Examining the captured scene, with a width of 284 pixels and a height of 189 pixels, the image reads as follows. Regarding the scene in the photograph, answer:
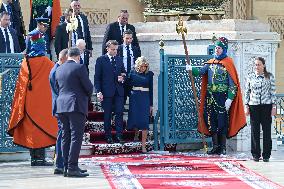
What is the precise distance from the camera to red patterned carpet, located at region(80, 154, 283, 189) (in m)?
9.86

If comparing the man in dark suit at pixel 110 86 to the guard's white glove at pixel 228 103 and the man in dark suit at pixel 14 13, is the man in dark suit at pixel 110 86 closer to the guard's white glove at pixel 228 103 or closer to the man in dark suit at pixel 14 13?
the guard's white glove at pixel 228 103

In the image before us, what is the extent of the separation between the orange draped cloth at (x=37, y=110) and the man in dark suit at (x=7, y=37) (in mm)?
1835

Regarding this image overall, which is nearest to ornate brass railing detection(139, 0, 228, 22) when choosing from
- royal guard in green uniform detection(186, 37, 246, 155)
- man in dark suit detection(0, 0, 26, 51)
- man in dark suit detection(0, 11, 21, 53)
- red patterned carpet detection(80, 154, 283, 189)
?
royal guard in green uniform detection(186, 37, 246, 155)

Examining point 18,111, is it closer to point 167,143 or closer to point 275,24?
point 167,143

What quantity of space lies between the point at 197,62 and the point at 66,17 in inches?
99.2

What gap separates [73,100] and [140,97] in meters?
3.31

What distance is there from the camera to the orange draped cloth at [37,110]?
11.9 meters

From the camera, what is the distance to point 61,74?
415 inches

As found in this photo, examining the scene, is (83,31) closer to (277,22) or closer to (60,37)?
(60,37)

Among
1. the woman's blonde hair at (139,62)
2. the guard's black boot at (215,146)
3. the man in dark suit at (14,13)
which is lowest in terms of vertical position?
the guard's black boot at (215,146)

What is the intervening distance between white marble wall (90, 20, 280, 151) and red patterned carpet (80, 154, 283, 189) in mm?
1911

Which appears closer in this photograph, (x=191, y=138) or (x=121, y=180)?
(x=121, y=180)

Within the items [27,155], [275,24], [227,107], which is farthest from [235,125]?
[275,24]

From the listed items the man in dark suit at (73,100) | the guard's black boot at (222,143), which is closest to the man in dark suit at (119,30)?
the guard's black boot at (222,143)
